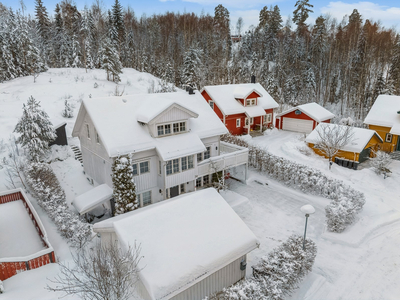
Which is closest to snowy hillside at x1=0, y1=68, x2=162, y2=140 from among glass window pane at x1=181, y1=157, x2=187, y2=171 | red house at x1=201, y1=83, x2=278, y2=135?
red house at x1=201, y1=83, x2=278, y2=135

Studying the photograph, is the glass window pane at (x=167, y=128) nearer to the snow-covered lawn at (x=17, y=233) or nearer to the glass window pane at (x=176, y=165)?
the glass window pane at (x=176, y=165)

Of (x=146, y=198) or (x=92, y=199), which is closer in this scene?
(x=92, y=199)

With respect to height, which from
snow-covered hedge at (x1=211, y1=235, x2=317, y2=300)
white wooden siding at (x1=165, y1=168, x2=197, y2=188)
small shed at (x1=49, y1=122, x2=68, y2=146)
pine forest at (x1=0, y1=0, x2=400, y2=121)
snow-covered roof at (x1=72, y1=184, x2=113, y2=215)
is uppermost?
pine forest at (x1=0, y1=0, x2=400, y2=121)

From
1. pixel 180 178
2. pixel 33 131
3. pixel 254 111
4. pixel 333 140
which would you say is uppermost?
pixel 254 111

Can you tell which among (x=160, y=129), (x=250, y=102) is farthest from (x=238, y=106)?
(x=160, y=129)

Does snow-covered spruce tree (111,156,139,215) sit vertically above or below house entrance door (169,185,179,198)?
above

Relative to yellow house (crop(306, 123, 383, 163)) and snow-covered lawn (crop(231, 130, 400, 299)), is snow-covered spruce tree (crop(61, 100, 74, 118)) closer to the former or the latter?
snow-covered lawn (crop(231, 130, 400, 299))

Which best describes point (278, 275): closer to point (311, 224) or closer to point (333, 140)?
point (311, 224)
